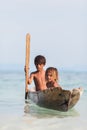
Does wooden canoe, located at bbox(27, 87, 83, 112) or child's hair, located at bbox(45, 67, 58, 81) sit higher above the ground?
child's hair, located at bbox(45, 67, 58, 81)

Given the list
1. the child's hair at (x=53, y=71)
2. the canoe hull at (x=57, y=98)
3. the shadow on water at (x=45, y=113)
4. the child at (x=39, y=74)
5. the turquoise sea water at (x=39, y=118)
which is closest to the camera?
the turquoise sea water at (x=39, y=118)

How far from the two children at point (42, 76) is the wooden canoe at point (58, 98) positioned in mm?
295

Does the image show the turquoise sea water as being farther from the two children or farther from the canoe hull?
the two children

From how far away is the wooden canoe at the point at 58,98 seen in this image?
7.03 meters

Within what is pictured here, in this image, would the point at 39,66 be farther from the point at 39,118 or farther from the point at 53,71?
the point at 39,118

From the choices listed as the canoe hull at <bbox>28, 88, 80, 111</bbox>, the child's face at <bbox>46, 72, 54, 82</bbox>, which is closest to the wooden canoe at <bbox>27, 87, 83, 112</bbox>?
the canoe hull at <bbox>28, 88, 80, 111</bbox>

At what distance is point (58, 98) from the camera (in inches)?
282

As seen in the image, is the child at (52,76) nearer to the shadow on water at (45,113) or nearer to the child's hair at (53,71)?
the child's hair at (53,71)

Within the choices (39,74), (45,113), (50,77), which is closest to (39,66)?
(39,74)

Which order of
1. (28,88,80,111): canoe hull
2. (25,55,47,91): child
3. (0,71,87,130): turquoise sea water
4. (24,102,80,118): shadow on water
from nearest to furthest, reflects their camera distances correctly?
1. (0,71,87,130): turquoise sea water
2. (24,102,80,118): shadow on water
3. (28,88,80,111): canoe hull
4. (25,55,47,91): child

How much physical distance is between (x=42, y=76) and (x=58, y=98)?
860mm

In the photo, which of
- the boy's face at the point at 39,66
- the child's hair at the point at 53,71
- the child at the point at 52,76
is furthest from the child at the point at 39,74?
the child's hair at the point at 53,71

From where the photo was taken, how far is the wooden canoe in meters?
7.03

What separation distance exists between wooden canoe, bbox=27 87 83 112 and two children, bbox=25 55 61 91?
295 millimetres
